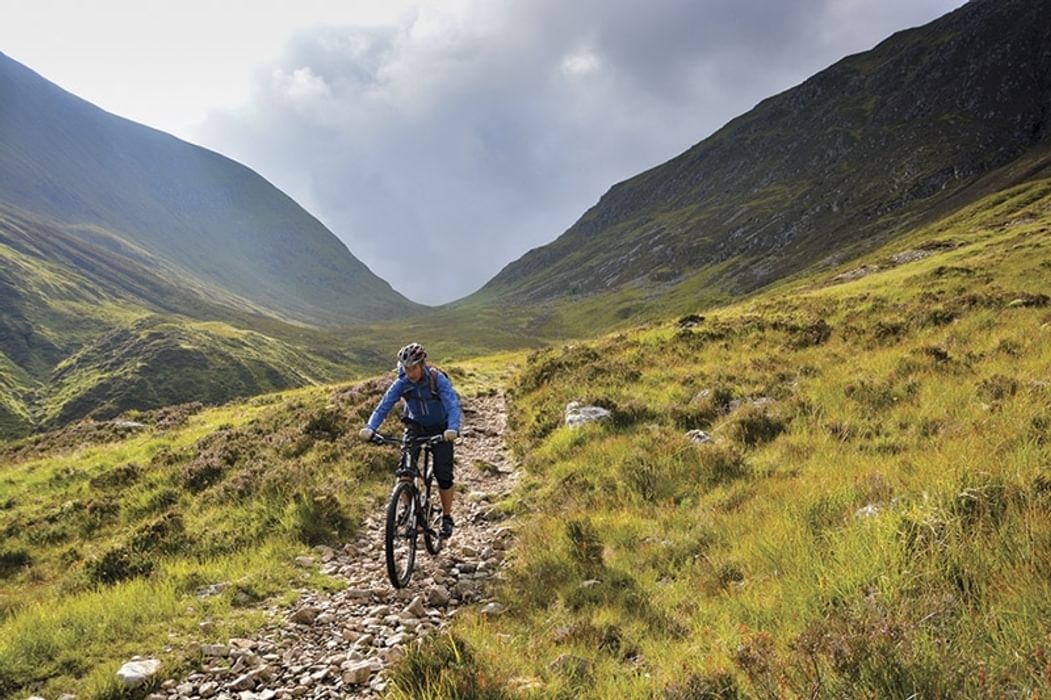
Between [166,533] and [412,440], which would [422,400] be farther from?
[166,533]

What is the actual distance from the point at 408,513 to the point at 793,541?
5.65 metres

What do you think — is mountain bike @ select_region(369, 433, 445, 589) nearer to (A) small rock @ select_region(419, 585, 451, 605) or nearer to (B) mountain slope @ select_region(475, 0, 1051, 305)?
(A) small rock @ select_region(419, 585, 451, 605)

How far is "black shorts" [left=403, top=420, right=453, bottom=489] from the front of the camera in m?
9.61

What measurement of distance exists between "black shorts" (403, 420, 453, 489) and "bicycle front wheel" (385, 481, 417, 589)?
Result: 76 cm

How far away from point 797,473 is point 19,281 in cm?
16808

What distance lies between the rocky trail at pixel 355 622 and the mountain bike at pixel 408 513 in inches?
10.8

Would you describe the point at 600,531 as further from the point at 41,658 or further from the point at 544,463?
the point at 41,658

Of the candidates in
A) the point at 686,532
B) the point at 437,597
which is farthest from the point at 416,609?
the point at 686,532

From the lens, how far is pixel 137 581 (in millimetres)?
8781

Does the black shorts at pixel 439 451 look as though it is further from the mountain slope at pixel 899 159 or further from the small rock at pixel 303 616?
the mountain slope at pixel 899 159

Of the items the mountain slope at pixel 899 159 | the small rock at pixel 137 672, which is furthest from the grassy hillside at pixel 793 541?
the mountain slope at pixel 899 159

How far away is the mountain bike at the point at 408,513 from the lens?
8406 mm

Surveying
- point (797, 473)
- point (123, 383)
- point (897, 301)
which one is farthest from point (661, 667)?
point (123, 383)

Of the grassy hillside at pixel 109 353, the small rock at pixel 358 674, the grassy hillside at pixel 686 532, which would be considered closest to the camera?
the grassy hillside at pixel 686 532
